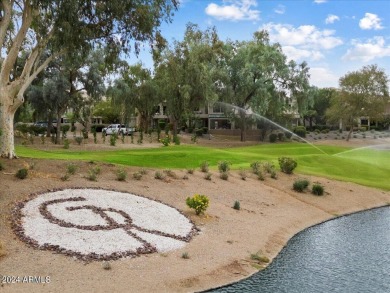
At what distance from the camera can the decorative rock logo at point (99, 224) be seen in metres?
18.5

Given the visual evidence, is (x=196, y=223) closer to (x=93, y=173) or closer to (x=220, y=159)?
(x=93, y=173)

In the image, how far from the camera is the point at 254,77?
3115 inches

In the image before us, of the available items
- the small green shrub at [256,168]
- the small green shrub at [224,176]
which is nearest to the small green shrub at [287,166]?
the small green shrub at [256,168]

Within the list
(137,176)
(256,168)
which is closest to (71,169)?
(137,176)

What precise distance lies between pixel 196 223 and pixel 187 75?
48.7 metres

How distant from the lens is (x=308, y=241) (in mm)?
24906

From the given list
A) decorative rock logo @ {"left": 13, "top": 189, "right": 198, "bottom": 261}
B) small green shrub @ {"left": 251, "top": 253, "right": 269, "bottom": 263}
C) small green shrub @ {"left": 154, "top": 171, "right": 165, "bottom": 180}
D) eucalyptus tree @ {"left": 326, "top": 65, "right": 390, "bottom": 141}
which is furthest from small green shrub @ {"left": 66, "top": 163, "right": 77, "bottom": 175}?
eucalyptus tree @ {"left": 326, "top": 65, "right": 390, "bottom": 141}

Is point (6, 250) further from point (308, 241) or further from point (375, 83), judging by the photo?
point (375, 83)

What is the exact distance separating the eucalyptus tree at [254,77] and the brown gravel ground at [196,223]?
124 feet

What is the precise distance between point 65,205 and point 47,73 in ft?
133

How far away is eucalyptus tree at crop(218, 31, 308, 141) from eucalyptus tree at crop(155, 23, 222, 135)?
14.9ft

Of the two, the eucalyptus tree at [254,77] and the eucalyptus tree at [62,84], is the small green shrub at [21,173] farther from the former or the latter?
the eucalyptus tree at [254,77]

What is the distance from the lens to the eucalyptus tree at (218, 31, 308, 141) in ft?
253

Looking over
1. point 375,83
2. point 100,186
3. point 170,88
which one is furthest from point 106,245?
point 375,83
